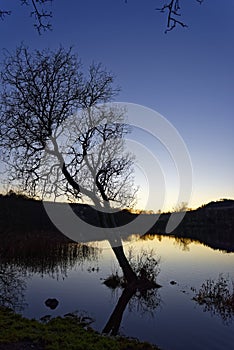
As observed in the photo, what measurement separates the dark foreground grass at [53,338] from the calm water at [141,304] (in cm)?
145

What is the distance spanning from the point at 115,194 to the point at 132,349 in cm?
897

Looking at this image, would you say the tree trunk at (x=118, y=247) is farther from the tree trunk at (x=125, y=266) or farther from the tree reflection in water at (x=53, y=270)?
the tree reflection in water at (x=53, y=270)

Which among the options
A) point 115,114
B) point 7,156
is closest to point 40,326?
point 7,156

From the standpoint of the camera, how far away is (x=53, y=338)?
25.5 feet

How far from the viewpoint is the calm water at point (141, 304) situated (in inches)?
403

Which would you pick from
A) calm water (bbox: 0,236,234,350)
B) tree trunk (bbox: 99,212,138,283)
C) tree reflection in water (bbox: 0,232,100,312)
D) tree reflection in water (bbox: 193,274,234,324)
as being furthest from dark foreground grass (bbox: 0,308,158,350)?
tree trunk (bbox: 99,212,138,283)

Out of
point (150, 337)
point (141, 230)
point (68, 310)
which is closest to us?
point (150, 337)

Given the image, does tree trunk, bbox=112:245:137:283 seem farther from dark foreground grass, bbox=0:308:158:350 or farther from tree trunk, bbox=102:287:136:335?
dark foreground grass, bbox=0:308:158:350

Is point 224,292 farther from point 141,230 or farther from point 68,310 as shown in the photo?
point 141,230

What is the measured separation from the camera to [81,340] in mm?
7969

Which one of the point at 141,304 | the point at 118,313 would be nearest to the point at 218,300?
the point at 141,304

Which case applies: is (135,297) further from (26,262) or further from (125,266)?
(26,262)

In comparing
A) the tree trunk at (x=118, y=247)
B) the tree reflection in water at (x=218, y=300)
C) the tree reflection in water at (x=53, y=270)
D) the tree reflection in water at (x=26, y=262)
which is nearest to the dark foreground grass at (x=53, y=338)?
the tree reflection in water at (x=53, y=270)

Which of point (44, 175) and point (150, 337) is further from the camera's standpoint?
point (44, 175)
